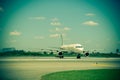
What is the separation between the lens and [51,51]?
60969 mm

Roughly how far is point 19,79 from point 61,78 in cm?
297

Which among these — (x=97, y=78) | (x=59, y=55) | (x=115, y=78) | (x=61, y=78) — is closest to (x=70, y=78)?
(x=61, y=78)

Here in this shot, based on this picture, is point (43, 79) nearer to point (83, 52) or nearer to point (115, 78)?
point (115, 78)

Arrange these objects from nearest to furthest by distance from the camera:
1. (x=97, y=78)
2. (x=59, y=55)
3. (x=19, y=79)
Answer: (x=19, y=79) < (x=97, y=78) < (x=59, y=55)

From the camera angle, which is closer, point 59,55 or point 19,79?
point 19,79

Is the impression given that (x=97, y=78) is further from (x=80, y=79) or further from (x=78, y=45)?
(x=78, y=45)

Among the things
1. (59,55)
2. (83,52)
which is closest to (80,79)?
(83,52)

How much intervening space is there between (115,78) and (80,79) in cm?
296

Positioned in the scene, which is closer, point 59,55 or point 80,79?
point 80,79

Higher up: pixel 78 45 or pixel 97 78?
pixel 78 45

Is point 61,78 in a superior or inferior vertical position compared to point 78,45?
inferior

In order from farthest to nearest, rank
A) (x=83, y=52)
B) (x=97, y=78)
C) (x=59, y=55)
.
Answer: (x=59, y=55), (x=83, y=52), (x=97, y=78)

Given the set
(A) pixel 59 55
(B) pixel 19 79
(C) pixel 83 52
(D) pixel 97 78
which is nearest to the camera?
(B) pixel 19 79

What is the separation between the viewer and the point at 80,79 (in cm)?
1759
